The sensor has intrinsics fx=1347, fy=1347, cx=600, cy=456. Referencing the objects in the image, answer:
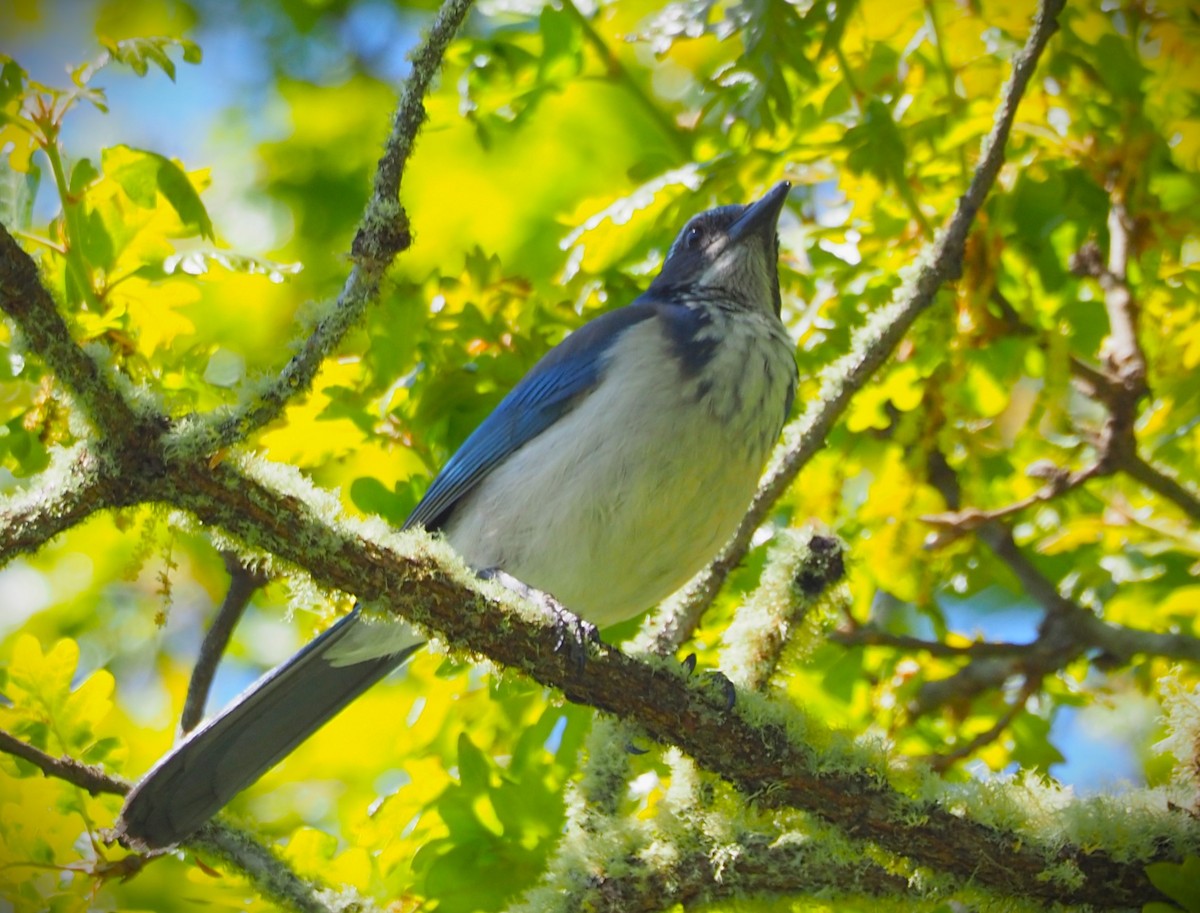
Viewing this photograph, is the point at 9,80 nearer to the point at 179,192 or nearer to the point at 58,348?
the point at 179,192

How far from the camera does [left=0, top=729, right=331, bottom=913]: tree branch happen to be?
3324 mm

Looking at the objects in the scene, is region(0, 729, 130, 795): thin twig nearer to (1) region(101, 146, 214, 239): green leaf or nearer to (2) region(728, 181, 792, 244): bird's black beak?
(1) region(101, 146, 214, 239): green leaf

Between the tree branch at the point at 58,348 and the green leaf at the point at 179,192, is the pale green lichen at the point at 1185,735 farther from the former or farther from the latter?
the green leaf at the point at 179,192

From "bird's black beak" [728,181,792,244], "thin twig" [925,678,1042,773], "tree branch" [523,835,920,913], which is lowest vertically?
"tree branch" [523,835,920,913]

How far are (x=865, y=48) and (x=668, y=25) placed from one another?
938 millimetres

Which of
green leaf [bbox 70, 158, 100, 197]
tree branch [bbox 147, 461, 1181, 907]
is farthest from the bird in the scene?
green leaf [bbox 70, 158, 100, 197]

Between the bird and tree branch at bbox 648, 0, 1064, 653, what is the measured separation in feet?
0.54

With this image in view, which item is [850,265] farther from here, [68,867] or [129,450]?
[68,867]

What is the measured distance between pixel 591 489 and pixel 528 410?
1.32 ft

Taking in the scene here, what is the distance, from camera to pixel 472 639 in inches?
113

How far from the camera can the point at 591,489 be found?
12.8 ft

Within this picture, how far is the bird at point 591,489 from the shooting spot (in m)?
3.89

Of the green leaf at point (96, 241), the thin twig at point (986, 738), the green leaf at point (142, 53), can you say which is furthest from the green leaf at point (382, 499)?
the thin twig at point (986, 738)

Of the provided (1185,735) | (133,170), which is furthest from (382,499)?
(1185,735)
